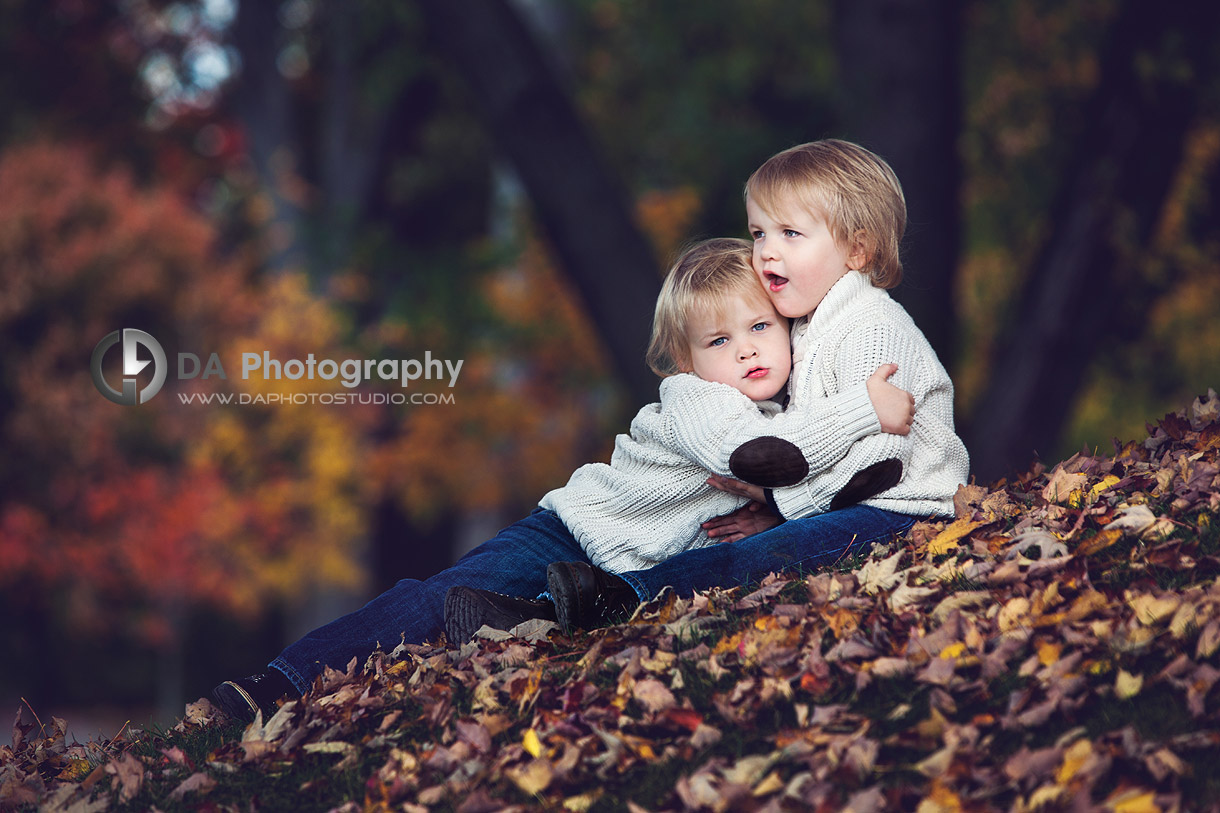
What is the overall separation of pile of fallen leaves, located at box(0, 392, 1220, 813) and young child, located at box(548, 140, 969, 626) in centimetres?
13

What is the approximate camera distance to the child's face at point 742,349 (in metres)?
4.24

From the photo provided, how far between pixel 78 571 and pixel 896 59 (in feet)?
41.4

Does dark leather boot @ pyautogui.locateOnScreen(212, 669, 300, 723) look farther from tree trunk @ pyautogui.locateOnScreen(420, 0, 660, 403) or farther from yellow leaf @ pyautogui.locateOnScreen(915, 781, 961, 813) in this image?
tree trunk @ pyautogui.locateOnScreen(420, 0, 660, 403)

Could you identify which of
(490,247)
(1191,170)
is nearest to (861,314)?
(490,247)

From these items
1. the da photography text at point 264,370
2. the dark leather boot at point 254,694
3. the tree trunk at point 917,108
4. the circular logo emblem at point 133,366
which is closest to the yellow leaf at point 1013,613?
the dark leather boot at point 254,694

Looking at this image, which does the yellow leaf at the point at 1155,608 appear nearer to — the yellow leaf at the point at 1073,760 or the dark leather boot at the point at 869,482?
the yellow leaf at the point at 1073,760

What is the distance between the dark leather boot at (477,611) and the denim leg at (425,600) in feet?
0.74

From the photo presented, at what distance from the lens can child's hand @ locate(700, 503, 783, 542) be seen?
4.33m

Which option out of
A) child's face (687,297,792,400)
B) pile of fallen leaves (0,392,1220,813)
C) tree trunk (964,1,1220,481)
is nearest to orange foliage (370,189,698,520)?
tree trunk (964,1,1220,481)

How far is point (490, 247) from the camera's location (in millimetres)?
11766

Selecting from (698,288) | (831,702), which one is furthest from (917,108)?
(831,702)

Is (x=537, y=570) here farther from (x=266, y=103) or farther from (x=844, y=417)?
(x=266, y=103)

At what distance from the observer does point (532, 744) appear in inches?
127

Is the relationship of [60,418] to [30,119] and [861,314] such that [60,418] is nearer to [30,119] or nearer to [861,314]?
[30,119]
